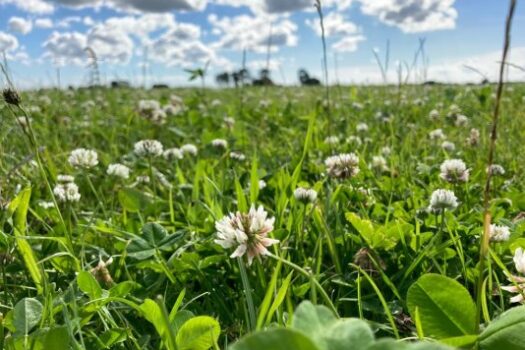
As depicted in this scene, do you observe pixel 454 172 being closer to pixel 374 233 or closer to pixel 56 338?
pixel 374 233

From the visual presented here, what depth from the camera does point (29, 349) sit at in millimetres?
866

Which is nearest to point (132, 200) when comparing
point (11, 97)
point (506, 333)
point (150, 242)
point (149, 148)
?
point (149, 148)

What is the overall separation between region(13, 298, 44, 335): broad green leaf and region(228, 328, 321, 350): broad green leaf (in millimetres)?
612

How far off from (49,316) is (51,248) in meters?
0.48

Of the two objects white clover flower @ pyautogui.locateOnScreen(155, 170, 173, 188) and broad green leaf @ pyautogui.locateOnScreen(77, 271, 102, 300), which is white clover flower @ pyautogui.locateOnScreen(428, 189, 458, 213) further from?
white clover flower @ pyautogui.locateOnScreen(155, 170, 173, 188)

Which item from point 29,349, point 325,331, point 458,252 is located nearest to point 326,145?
point 458,252

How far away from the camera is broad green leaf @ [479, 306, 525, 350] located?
68 cm

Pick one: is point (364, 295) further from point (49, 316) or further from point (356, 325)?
point (356, 325)

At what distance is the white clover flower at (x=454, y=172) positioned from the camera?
1.70m

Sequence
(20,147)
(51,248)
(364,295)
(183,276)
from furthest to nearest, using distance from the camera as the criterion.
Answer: (20,147)
(51,248)
(183,276)
(364,295)

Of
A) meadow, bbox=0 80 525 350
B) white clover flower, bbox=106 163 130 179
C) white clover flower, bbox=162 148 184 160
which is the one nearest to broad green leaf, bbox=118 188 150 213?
meadow, bbox=0 80 525 350

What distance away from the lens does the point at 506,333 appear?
2.30 ft

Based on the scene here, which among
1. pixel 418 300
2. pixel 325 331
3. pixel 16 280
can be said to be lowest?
pixel 16 280

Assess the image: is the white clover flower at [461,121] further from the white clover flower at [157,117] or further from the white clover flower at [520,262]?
Answer: the white clover flower at [520,262]
